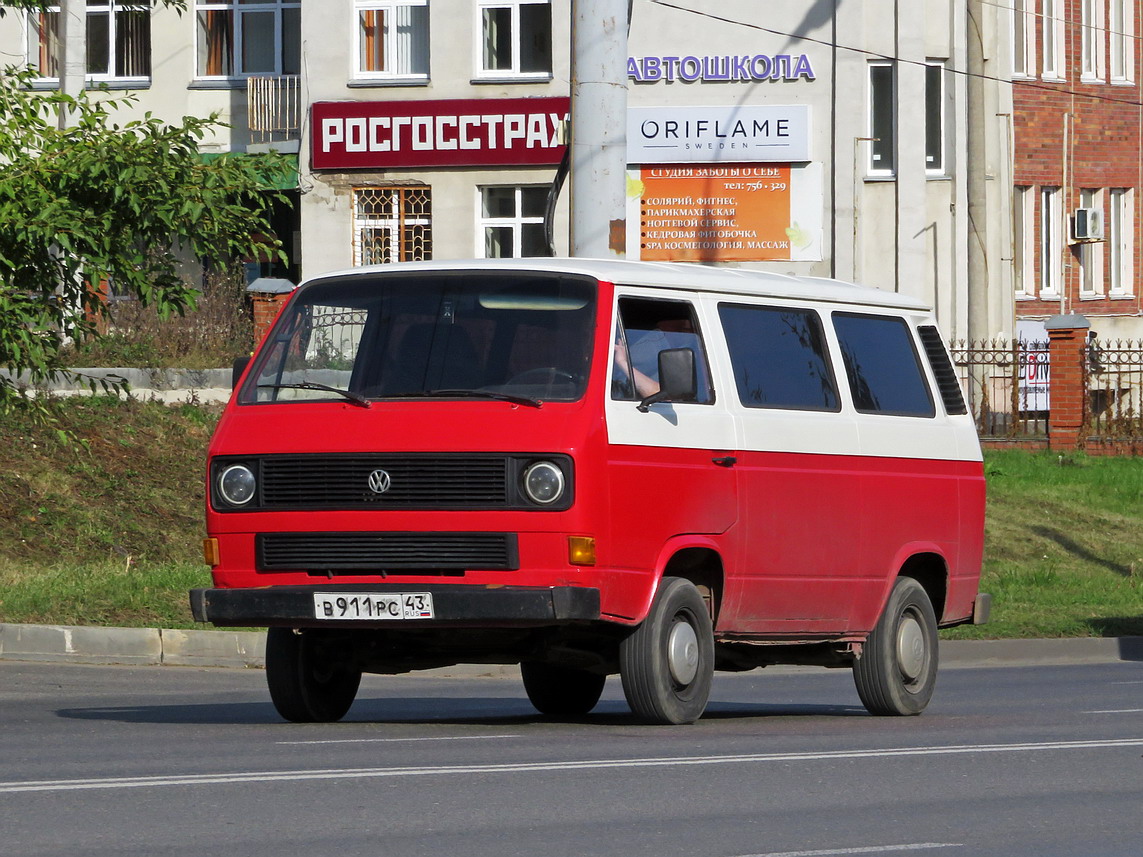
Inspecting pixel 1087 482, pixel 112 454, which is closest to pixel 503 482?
pixel 112 454

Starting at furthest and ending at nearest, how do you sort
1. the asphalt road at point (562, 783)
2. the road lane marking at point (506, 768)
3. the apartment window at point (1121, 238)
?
1. the apartment window at point (1121, 238)
2. the road lane marking at point (506, 768)
3. the asphalt road at point (562, 783)

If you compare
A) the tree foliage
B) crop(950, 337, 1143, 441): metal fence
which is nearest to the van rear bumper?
the tree foliage

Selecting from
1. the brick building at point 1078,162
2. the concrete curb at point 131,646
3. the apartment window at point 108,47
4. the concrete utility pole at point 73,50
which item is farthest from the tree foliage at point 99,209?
the brick building at point 1078,162

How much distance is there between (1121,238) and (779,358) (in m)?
35.4

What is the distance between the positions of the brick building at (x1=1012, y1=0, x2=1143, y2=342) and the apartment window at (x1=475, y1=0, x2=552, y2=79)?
1121 cm

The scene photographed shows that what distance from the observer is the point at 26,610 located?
52.1 feet

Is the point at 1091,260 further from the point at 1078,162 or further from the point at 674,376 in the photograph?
the point at 674,376

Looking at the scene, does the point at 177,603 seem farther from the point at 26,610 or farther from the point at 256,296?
the point at 256,296

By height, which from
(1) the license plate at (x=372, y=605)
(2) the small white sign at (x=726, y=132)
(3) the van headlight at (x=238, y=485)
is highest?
(2) the small white sign at (x=726, y=132)

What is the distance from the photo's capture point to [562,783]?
295 inches

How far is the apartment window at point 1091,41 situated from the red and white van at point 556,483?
111ft

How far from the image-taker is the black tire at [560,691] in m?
11.5

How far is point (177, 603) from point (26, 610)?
1.16m

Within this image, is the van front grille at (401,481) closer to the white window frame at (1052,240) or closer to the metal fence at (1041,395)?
the metal fence at (1041,395)
